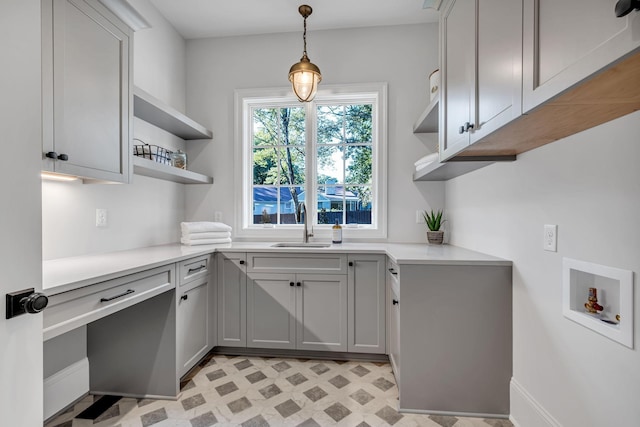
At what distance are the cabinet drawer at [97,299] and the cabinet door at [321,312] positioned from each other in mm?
1000

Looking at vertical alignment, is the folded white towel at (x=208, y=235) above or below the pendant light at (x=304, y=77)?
below

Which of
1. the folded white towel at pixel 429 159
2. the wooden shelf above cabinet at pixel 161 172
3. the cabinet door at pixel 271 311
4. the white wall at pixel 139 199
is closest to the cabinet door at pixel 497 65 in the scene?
the folded white towel at pixel 429 159

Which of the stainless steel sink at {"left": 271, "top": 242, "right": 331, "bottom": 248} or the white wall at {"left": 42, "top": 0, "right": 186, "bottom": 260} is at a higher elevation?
the white wall at {"left": 42, "top": 0, "right": 186, "bottom": 260}

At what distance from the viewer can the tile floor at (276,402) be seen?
180cm

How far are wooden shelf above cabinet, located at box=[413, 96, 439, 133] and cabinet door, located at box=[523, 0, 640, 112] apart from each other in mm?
1153

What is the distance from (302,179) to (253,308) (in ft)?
4.37

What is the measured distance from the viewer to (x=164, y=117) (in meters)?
2.54

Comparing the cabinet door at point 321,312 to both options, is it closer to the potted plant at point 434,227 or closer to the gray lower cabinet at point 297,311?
the gray lower cabinet at point 297,311

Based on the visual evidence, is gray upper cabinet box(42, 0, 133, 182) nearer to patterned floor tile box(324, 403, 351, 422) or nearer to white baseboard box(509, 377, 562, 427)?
patterned floor tile box(324, 403, 351, 422)

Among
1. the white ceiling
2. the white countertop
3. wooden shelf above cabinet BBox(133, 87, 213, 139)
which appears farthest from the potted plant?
wooden shelf above cabinet BBox(133, 87, 213, 139)

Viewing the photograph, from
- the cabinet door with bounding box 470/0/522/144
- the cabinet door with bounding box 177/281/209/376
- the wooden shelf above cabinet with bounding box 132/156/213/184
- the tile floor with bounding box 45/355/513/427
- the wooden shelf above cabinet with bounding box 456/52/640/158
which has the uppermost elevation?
the cabinet door with bounding box 470/0/522/144

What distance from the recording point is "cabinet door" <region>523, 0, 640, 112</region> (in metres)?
0.70

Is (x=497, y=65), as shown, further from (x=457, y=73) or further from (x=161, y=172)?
(x=161, y=172)

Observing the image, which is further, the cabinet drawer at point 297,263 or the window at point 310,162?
the window at point 310,162
